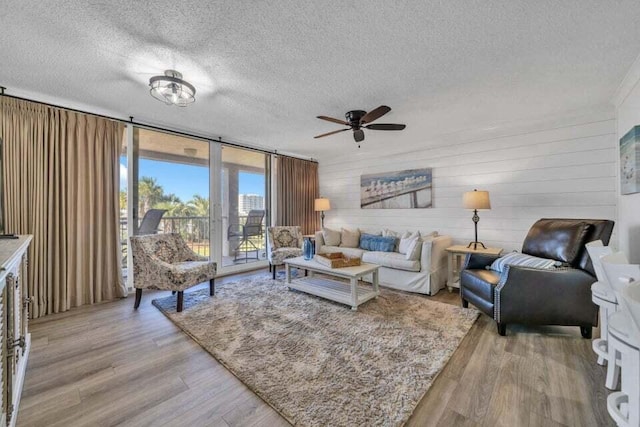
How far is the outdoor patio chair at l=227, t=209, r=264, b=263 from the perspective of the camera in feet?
15.5

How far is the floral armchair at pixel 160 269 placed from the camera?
2818 millimetres

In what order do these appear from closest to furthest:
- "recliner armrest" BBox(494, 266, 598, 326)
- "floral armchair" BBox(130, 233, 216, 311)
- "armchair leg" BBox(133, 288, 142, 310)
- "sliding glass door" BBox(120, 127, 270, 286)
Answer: "recliner armrest" BBox(494, 266, 598, 326), "floral armchair" BBox(130, 233, 216, 311), "armchair leg" BBox(133, 288, 142, 310), "sliding glass door" BBox(120, 127, 270, 286)

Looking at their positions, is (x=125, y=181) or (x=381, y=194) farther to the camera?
(x=381, y=194)

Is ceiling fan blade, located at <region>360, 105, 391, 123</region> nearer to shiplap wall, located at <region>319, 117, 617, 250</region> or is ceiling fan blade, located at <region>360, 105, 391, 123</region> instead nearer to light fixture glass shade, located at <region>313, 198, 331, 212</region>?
shiplap wall, located at <region>319, 117, 617, 250</region>

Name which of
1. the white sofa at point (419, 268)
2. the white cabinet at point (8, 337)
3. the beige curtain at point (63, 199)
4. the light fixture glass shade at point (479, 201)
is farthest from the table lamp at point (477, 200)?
the beige curtain at point (63, 199)

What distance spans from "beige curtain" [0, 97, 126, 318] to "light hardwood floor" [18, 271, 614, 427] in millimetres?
667

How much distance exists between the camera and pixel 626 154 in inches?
101

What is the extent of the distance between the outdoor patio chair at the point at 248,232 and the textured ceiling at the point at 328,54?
216 centimetres

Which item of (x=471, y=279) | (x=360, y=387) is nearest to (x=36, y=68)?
(x=360, y=387)

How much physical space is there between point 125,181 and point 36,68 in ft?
4.89

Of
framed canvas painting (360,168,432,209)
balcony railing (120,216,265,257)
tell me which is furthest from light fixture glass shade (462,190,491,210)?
balcony railing (120,216,265,257)

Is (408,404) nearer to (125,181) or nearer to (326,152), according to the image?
(125,181)

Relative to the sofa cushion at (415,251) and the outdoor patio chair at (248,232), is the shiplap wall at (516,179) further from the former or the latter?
the outdoor patio chair at (248,232)

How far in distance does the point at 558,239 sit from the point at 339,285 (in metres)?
2.27
